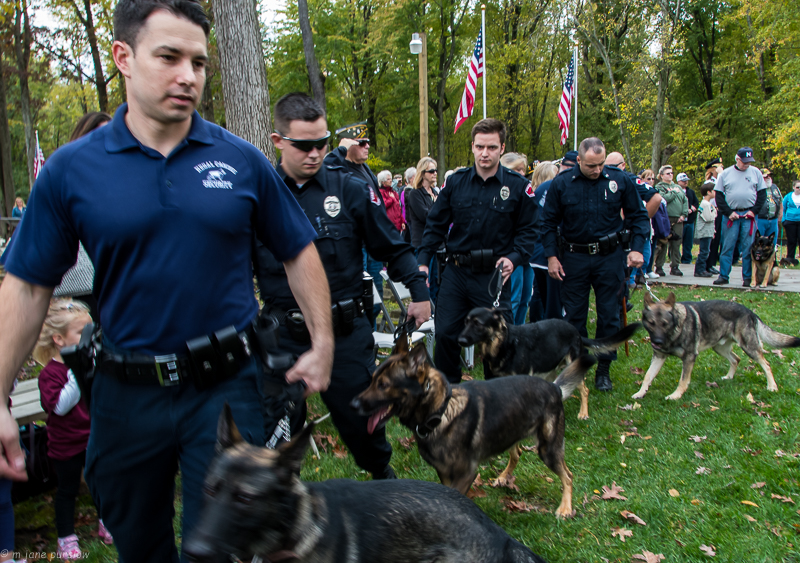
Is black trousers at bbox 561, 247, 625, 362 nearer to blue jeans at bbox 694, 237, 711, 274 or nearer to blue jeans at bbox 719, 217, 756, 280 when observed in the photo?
blue jeans at bbox 719, 217, 756, 280

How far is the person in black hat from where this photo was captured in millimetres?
10805

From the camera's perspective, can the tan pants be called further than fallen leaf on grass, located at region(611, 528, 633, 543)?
Yes

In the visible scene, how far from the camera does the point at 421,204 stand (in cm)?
773

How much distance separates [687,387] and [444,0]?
86.3 feet

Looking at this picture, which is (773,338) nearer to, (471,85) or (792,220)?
(471,85)

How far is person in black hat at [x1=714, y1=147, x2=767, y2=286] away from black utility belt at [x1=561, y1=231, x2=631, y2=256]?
22.0ft

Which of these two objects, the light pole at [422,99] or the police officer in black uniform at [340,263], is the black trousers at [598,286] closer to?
the police officer in black uniform at [340,263]

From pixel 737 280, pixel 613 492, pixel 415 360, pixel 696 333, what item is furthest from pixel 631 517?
pixel 737 280

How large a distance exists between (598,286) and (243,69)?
4456 millimetres

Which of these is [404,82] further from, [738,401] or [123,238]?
[123,238]

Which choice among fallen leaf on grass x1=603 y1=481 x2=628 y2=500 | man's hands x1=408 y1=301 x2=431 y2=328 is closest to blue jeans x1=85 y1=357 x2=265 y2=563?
man's hands x1=408 y1=301 x2=431 y2=328

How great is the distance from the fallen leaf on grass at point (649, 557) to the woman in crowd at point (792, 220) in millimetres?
14487

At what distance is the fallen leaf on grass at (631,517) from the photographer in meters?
3.46

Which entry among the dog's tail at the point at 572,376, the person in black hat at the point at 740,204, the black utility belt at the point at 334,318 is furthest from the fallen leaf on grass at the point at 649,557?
the person in black hat at the point at 740,204
